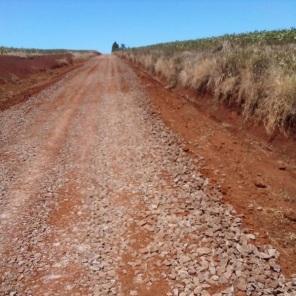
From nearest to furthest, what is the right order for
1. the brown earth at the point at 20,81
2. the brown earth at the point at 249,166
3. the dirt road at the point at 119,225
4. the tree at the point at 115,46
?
the dirt road at the point at 119,225
the brown earth at the point at 249,166
the brown earth at the point at 20,81
the tree at the point at 115,46

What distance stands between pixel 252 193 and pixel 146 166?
8.52 ft

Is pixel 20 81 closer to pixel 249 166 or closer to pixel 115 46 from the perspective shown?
pixel 249 166

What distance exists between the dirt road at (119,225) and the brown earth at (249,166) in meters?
0.25

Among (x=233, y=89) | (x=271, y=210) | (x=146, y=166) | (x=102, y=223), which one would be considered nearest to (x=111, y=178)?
(x=146, y=166)

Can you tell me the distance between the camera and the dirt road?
4.91m

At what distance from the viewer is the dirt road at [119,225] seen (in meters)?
4.91

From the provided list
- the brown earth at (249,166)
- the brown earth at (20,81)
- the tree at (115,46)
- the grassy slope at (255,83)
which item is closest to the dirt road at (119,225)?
the brown earth at (249,166)

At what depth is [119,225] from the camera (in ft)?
20.7

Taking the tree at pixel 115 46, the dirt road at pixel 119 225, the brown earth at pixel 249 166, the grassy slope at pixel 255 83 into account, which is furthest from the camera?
the tree at pixel 115 46

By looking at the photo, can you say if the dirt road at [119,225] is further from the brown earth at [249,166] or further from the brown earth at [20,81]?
the brown earth at [20,81]

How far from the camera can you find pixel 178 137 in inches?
422

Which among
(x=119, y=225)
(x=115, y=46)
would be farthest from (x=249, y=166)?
(x=115, y=46)

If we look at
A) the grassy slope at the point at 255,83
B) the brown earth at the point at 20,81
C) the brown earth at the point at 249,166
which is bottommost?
the brown earth at the point at 20,81

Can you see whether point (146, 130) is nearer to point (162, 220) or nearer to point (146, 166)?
point (146, 166)
